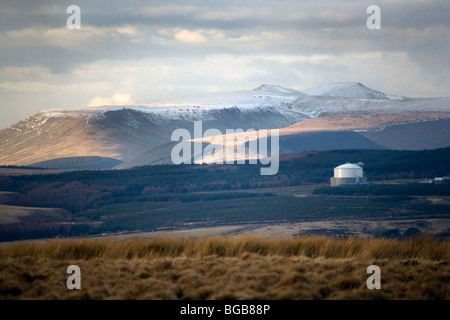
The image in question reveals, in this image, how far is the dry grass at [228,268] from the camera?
20.8 meters

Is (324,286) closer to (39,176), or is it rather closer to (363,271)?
(363,271)

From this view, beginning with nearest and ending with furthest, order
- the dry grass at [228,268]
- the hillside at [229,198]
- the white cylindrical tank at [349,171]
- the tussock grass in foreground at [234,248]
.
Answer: the dry grass at [228,268] < the tussock grass in foreground at [234,248] < the hillside at [229,198] < the white cylindrical tank at [349,171]

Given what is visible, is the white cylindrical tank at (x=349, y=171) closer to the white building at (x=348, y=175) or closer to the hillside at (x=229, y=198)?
the white building at (x=348, y=175)

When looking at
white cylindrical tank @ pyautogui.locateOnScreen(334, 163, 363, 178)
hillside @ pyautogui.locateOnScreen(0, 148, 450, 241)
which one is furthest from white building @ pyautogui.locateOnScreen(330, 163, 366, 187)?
hillside @ pyautogui.locateOnScreen(0, 148, 450, 241)

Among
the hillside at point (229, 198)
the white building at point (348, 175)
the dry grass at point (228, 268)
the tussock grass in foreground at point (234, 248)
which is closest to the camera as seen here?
the dry grass at point (228, 268)

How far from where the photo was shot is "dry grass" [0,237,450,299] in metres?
20.8

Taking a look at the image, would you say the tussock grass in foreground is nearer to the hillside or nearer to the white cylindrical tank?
the hillside

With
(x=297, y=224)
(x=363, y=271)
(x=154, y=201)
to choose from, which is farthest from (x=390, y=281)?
(x=154, y=201)

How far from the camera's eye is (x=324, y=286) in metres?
21.1

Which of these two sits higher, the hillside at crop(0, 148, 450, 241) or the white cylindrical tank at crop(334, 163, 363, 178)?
the white cylindrical tank at crop(334, 163, 363, 178)

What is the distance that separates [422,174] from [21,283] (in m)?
144

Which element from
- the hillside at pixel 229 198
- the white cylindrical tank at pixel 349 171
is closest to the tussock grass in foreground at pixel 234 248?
the hillside at pixel 229 198

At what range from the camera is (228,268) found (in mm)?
23156

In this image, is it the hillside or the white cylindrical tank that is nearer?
the hillside
